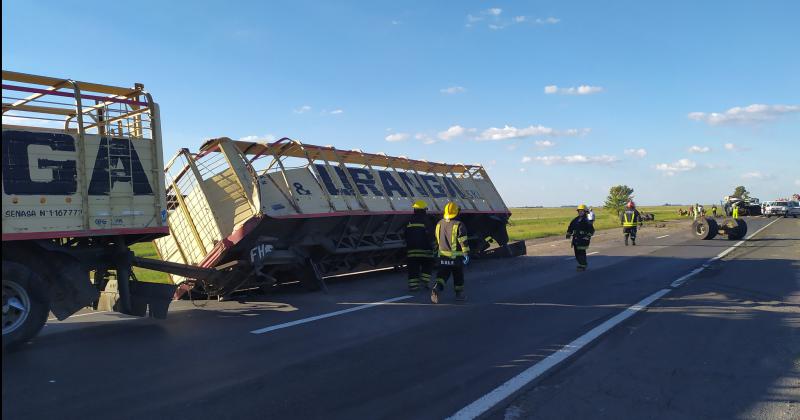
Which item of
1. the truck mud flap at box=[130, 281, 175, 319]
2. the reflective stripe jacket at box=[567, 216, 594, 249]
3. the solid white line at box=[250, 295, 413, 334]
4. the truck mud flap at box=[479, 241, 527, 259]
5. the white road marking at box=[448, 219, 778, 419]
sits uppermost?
the reflective stripe jacket at box=[567, 216, 594, 249]

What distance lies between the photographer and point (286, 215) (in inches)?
380

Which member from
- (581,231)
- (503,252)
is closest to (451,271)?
(581,231)

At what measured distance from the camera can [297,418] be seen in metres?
4.04

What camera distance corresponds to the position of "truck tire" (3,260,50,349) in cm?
597

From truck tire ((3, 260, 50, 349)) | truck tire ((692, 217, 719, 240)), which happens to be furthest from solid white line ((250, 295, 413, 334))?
truck tire ((692, 217, 719, 240))

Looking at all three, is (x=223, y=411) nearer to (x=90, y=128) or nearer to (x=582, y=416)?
(x=582, y=416)

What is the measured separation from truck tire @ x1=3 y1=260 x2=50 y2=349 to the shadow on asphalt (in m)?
0.22

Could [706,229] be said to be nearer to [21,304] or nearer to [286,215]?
[286,215]

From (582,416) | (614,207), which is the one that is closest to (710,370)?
(582,416)

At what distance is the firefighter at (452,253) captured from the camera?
909 centimetres

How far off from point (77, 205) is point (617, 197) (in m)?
66.1

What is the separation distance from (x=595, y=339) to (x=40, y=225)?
21.7ft

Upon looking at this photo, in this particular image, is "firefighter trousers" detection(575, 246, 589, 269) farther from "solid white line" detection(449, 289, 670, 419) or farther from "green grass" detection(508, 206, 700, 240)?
"green grass" detection(508, 206, 700, 240)

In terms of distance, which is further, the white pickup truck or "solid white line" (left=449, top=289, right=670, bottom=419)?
the white pickup truck
